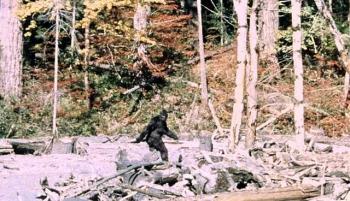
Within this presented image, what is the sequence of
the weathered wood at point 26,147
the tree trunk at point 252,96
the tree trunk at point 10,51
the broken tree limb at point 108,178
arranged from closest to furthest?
1. the broken tree limb at point 108,178
2. the tree trunk at point 252,96
3. the weathered wood at point 26,147
4. the tree trunk at point 10,51

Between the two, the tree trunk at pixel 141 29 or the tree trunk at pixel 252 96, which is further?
the tree trunk at pixel 141 29

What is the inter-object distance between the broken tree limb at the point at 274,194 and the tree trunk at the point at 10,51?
15.2 metres

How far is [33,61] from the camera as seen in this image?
96.0 feet

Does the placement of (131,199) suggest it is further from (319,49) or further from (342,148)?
(319,49)

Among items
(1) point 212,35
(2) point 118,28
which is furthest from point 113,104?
(1) point 212,35

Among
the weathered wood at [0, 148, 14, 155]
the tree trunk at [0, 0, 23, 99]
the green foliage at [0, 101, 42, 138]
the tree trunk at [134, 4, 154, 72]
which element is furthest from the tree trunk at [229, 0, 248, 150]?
the tree trunk at [0, 0, 23, 99]

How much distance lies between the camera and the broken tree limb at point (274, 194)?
11.0m

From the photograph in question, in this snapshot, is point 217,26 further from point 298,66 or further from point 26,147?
point 298,66

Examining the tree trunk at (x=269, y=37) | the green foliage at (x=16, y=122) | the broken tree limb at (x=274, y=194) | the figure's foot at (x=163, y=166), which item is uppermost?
the tree trunk at (x=269, y=37)

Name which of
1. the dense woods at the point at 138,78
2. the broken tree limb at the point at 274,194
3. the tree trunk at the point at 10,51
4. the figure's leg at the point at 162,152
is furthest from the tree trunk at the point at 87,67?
the broken tree limb at the point at 274,194

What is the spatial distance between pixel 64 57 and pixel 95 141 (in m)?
8.10

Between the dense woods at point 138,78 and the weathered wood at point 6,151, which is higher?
the dense woods at point 138,78

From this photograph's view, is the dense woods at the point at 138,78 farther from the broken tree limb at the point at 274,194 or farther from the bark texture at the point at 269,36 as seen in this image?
the broken tree limb at the point at 274,194

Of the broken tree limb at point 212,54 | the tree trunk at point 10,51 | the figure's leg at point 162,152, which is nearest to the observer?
the figure's leg at point 162,152
